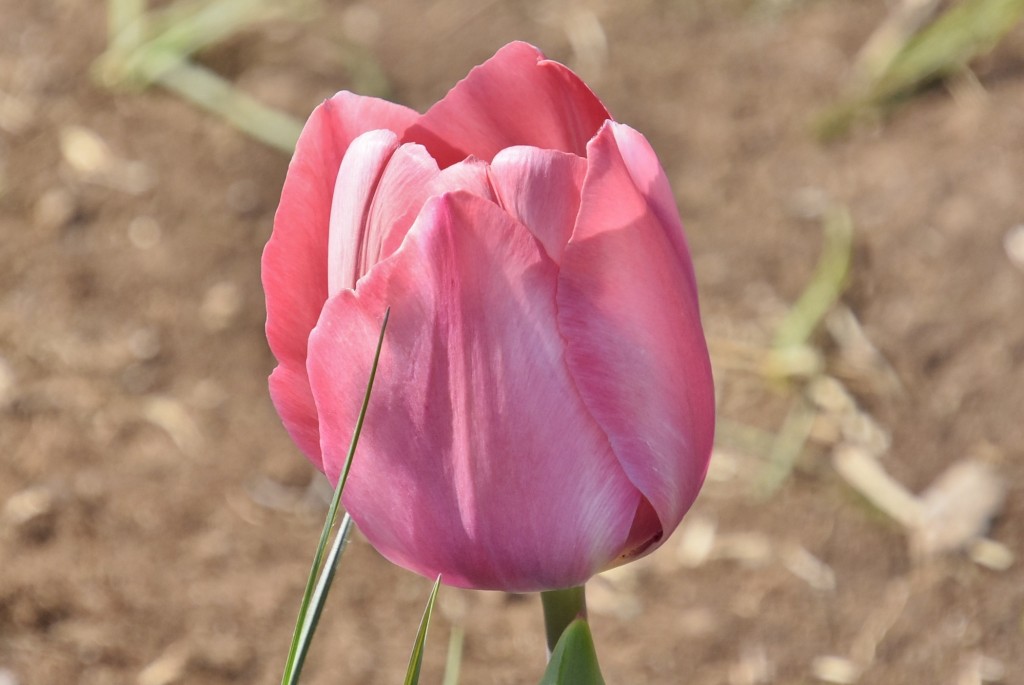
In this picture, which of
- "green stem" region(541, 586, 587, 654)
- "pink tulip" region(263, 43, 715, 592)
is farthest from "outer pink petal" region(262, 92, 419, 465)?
"green stem" region(541, 586, 587, 654)

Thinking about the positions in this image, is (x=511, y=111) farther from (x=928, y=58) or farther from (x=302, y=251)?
(x=928, y=58)

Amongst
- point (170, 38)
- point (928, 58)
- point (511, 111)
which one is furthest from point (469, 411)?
point (170, 38)

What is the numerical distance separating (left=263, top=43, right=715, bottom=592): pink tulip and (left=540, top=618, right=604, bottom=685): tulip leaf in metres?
0.03

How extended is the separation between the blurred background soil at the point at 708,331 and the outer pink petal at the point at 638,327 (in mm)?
713

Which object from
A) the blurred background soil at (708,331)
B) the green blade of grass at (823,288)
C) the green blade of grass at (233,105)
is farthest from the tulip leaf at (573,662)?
the green blade of grass at (233,105)

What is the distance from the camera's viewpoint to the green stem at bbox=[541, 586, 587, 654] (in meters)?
0.55

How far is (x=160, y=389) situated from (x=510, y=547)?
1101 millimetres

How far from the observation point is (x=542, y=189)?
1.63ft

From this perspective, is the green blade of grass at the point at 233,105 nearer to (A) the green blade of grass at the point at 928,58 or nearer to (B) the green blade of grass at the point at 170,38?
(B) the green blade of grass at the point at 170,38

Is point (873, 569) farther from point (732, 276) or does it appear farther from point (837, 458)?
point (732, 276)

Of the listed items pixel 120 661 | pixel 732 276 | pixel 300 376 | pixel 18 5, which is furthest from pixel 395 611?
pixel 18 5

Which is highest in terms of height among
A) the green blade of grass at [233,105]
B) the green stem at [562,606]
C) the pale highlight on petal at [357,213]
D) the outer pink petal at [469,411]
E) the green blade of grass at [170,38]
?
the pale highlight on petal at [357,213]

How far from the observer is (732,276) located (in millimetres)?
1619

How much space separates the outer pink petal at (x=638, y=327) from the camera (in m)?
0.49
